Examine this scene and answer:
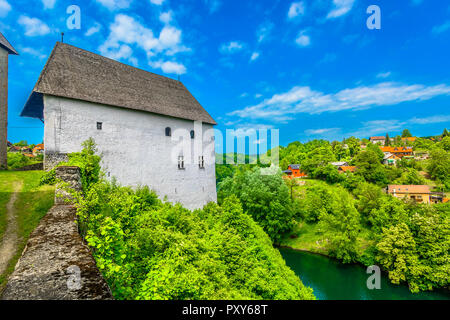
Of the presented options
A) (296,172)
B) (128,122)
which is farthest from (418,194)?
(128,122)

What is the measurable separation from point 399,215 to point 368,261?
526 centimetres

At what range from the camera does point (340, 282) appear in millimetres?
18938

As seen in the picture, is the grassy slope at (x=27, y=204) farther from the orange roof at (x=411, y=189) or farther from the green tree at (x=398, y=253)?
the orange roof at (x=411, y=189)

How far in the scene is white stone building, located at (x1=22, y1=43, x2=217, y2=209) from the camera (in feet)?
43.2

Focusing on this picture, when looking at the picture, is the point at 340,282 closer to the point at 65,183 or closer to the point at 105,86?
the point at 65,183

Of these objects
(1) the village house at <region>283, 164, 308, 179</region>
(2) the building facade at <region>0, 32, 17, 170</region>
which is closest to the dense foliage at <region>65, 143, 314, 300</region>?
(2) the building facade at <region>0, 32, 17, 170</region>

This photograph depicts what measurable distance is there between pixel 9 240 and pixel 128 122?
36.5ft

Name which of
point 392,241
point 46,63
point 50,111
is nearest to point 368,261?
point 392,241

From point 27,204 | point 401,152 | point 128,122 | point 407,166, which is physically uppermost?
point 401,152

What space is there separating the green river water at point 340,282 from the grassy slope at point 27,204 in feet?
59.2

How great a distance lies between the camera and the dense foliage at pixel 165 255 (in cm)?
452
